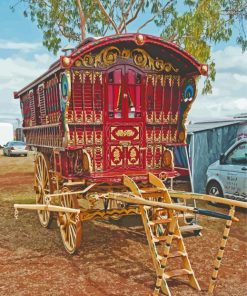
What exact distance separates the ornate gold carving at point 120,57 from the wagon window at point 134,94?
0.25 metres

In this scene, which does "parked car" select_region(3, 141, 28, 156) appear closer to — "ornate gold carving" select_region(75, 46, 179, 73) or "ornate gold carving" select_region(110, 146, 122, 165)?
"ornate gold carving" select_region(110, 146, 122, 165)

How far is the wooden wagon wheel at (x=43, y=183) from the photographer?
843 centimetres

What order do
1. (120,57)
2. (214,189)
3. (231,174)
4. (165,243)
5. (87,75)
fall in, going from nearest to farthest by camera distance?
(165,243), (87,75), (120,57), (231,174), (214,189)

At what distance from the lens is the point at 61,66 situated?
237 inches

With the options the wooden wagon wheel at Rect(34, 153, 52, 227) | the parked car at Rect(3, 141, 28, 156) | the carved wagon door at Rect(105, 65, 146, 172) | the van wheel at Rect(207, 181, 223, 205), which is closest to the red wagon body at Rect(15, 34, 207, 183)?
the carved wagon door at Rect(105, 65, 146, 172)

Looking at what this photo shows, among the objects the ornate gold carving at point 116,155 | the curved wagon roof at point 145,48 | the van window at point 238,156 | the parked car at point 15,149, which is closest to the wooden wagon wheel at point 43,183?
the ornate gold carving at point 116,155

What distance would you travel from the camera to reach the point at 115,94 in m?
6.81

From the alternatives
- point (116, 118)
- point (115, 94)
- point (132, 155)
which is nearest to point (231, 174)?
point (132, 155)

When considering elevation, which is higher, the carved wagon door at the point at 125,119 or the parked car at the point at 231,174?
the carved wagon door at the point at 125,119

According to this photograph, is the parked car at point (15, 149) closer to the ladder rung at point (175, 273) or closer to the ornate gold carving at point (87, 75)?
the ornate gold carving at point (87, 75)

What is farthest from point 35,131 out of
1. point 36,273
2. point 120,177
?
point 36,273

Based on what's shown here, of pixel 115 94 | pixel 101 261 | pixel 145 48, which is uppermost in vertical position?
pixel 145 48

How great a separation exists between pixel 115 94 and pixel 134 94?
40 centimetres

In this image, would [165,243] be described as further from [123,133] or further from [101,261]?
[123,133]
